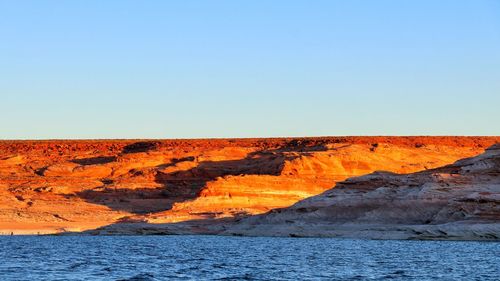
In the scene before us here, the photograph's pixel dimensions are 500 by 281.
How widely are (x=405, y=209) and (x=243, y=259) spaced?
2459cm

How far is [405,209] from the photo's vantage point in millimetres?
83312

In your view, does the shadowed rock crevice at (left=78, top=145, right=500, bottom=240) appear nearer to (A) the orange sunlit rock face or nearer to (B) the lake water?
(B) the lake water

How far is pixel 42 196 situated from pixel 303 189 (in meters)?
27.3

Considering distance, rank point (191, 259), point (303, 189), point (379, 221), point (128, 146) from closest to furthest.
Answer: point (191, 259) → point (379, 221) → point (303, 189) → point (128, 146)

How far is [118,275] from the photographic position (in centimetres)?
5012

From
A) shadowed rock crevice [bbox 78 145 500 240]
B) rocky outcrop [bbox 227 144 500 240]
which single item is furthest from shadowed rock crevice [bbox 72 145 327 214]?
rocky outcrop [bbox 227 144 500 240]

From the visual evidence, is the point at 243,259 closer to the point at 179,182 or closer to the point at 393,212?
the point at 393,212

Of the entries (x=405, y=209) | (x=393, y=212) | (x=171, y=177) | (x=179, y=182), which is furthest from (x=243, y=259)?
(x=171, y=177)

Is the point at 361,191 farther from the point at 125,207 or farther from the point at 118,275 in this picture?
the point at 118,275

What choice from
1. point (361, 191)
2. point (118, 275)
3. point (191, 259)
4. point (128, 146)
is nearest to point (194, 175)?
point (128, 146)

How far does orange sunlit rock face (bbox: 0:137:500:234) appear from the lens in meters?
98.1

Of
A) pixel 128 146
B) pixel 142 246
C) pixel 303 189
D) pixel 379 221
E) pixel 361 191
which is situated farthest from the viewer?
pixel 128 146

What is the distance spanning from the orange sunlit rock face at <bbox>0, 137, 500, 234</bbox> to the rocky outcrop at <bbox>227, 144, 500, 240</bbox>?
305 inches

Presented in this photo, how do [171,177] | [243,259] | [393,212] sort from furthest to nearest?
[171,177]
[393,212]
[243,259]
